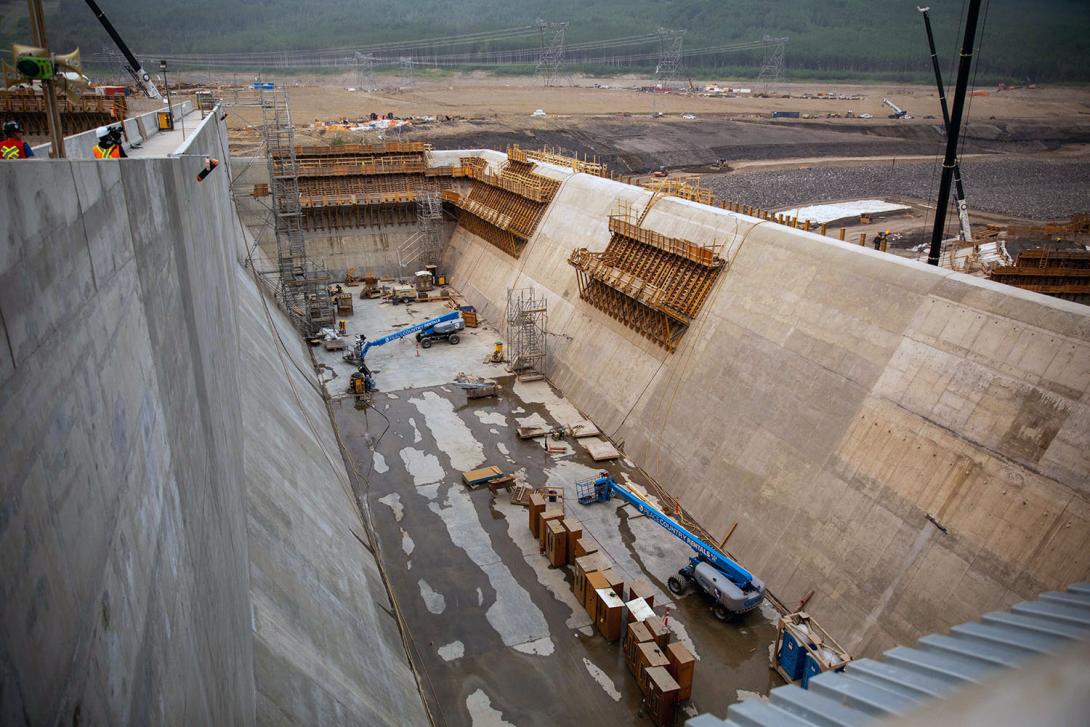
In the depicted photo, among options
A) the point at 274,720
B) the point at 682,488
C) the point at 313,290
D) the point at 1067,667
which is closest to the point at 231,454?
the point at 274,720

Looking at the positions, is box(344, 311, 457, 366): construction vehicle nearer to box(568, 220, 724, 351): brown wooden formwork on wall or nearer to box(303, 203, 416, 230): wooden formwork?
box(568, 220, 724, 351): brown wooden formwork on wall

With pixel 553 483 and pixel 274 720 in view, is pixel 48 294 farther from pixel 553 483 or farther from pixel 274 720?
pixel 553 483

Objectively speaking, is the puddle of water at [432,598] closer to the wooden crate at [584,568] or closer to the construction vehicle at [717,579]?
the wooden crate at [584,568]

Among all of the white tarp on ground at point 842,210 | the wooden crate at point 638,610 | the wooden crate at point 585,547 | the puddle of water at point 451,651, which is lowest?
the puddle of water at point 451,651

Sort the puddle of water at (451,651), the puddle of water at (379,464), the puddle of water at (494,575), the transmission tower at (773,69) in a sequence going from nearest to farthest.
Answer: the puddle of water at (451,651) < the puddle of water at (494,575) < the puddle of water at (379,464) < the transmission tower at (773,69)

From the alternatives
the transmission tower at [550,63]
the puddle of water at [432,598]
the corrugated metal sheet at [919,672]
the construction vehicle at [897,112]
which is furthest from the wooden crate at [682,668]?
the transmission tower at [550,63]

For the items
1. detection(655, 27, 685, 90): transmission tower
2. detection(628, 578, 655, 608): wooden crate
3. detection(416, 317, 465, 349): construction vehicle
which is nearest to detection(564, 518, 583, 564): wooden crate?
detection(628, 578, 655, 608): wooden crate
